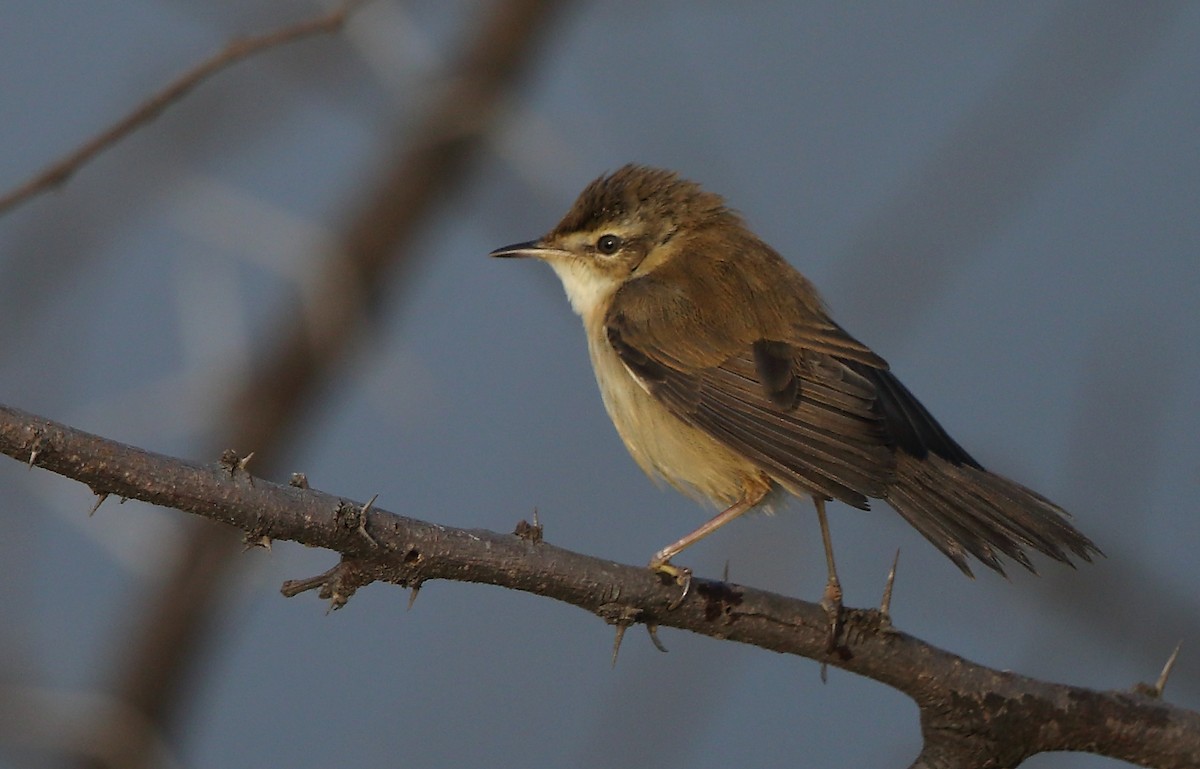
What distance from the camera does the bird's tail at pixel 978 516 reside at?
3562mm

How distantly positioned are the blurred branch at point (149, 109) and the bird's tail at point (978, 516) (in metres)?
1.95

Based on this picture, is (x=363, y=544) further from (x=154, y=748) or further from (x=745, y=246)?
(x=154, y=748)

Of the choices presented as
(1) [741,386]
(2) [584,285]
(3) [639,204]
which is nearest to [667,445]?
(1) [741,386]

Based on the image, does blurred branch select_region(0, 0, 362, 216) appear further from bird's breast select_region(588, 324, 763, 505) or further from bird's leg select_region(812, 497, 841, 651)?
bird's leg select_region(812, 497, 841, 651)

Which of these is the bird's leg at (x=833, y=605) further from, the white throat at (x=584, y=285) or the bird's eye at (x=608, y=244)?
the bird's eye at (x=608, y=244)

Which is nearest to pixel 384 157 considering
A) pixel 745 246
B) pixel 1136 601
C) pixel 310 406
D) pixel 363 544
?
pixel 310 406

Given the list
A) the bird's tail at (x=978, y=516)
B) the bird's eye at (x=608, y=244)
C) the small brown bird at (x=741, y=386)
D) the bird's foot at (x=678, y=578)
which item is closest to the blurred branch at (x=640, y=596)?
the bird's foot at (x=678, y=578)

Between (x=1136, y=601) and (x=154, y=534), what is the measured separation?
436 centimetres

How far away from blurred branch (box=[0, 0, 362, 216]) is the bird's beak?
4.97 feet

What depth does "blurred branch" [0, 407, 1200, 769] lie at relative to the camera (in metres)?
2.42

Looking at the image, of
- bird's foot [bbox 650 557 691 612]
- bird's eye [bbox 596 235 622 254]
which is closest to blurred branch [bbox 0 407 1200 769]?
bird's foot [bbox 650 557 691 612]

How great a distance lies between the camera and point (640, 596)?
3107 millimetres

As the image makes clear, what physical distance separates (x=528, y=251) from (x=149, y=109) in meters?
1.92

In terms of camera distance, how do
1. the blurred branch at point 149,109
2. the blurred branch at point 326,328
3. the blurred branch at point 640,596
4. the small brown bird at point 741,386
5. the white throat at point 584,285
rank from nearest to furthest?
the blurred branch at point 640,596 < the blurred branch at point 149,109 < the small brown bird at point 741,386 < the white throat at point 584,285 < the blurred branch at point 326,328
